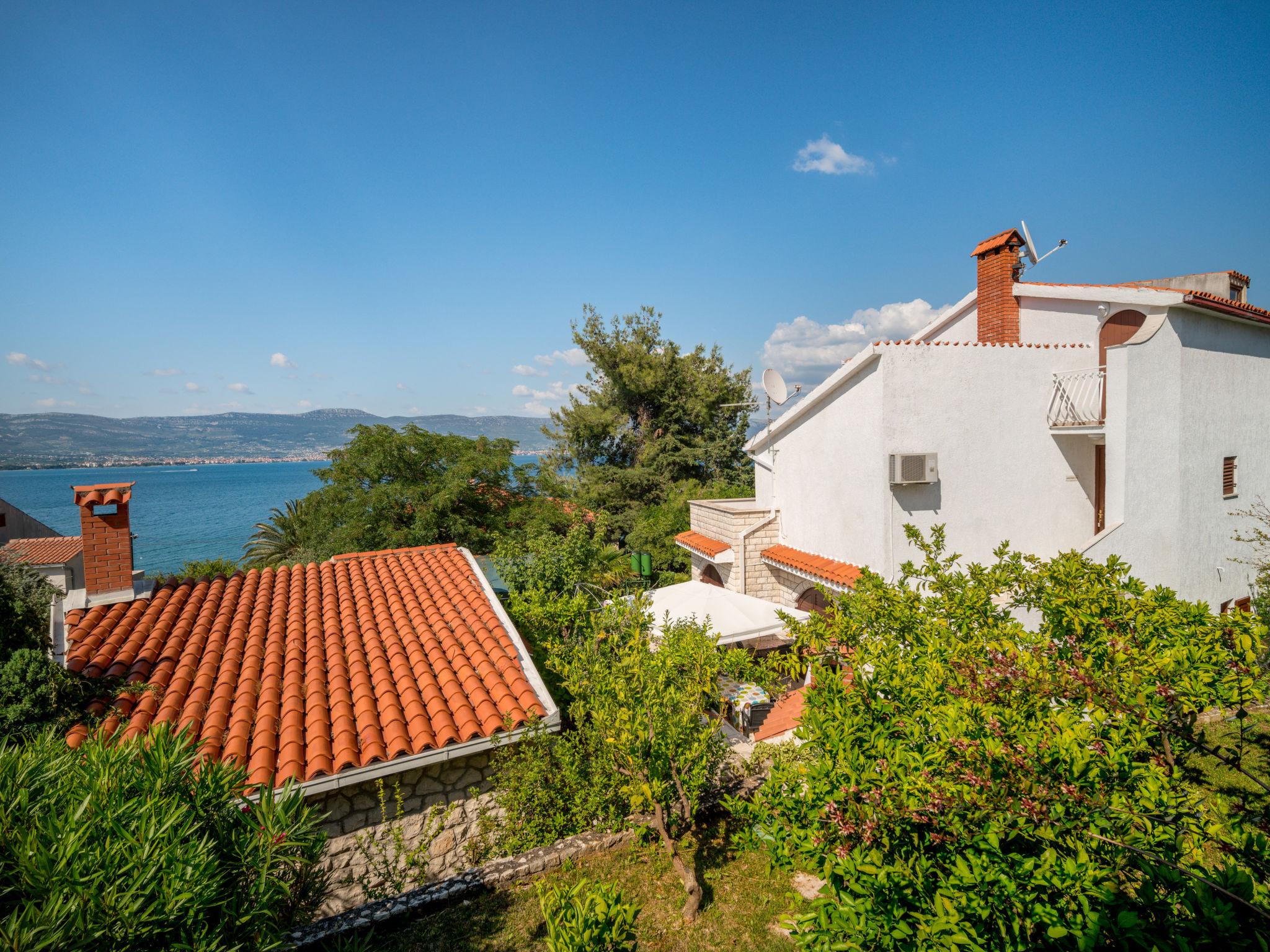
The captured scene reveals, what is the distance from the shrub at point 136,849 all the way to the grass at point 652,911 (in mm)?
1854

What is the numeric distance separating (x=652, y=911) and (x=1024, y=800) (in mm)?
3859

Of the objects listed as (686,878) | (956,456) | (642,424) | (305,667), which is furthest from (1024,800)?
(642,424)

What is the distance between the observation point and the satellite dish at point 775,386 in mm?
16062

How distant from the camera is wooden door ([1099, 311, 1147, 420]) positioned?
11.9 m

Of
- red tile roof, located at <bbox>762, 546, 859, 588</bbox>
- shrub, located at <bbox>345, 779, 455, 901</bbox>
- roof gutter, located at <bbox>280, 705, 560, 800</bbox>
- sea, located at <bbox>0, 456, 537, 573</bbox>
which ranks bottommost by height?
sea, located at <bbox>0, 456, 537, 573</bbox>

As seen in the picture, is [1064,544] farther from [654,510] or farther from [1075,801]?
[654,510]

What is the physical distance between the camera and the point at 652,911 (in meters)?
5.28

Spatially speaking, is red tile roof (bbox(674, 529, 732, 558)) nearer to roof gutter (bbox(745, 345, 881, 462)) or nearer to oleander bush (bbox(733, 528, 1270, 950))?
roof gutter (bbox(745, 345, 881, 462))

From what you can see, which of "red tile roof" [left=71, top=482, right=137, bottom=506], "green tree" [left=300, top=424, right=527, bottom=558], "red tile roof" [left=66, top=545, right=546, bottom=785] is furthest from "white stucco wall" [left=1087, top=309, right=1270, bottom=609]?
"green tree" [left=300, top=424, right=527, bottom=558]

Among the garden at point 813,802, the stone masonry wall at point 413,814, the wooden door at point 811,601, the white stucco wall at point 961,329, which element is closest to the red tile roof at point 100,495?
the garden at point 813,802

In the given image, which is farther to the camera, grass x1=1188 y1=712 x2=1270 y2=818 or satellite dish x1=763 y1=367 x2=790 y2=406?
satellite dish x1=763 y1=367 x2=790 y2=406

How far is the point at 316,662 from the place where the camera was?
24.8ft

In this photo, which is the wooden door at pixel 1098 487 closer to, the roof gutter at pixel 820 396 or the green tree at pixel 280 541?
the roof gutter at pixel 820 396

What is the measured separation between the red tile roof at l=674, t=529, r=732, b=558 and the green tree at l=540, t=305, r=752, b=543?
43.3ft
